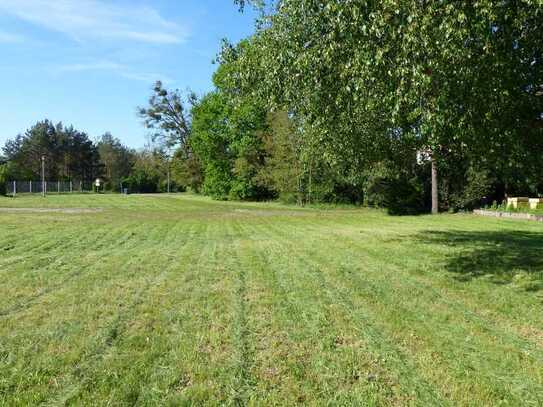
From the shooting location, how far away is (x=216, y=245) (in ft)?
37.5

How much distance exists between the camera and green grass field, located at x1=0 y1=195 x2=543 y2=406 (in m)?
3.60

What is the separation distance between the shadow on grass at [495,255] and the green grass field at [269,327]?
7cm

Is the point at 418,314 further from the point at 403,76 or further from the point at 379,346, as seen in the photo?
the point at 403,76

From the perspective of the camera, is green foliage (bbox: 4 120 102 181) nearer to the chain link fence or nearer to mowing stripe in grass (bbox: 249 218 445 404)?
the chain link fence

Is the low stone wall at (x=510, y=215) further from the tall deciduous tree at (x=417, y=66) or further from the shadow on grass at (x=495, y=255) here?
the tall deciduous tree at (x=417, y=66)

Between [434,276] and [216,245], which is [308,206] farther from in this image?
[434,276]

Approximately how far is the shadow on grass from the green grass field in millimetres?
68

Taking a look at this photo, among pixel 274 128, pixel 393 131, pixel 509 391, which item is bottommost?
pixel 509 391

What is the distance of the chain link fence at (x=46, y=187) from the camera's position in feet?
175

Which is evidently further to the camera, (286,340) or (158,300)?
(158,300)

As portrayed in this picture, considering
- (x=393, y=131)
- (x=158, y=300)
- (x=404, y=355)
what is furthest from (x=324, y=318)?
(x=393, y=131)

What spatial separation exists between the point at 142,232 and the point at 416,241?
751 centimetres

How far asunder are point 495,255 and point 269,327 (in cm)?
667

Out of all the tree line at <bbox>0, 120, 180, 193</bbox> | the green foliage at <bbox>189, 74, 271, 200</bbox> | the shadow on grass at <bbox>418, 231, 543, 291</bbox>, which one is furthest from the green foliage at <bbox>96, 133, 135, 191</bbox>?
the shadow on grass at <bbox>418, 231, 543, 291</bbox>
